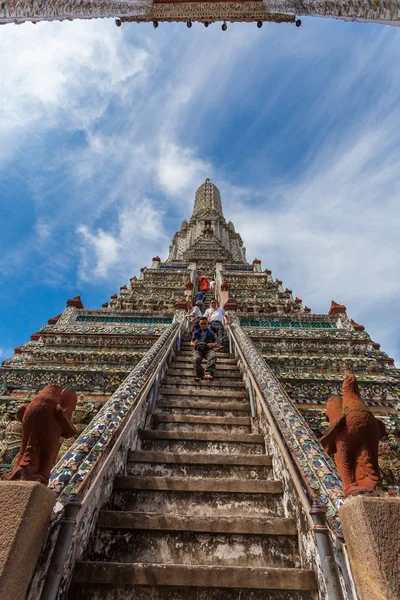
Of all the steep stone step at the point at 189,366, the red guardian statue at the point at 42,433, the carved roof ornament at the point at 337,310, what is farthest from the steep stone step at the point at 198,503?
the carved roof ornament at the point at 337,310

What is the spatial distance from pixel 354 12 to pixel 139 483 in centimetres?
581

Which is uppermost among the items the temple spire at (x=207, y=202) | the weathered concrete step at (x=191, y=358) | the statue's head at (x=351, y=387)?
the temple spire at (x=207, y=202)

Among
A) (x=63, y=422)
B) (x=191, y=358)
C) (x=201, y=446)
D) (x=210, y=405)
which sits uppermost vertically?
(x=191, y=358)

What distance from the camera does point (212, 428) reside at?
4426mm

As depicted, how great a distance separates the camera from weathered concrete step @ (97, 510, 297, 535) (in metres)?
2.75

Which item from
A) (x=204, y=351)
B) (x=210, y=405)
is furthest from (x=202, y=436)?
(x=204, y=351)

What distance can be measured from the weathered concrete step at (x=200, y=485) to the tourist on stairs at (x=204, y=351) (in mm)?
2616

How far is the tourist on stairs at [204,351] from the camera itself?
19.4 feet

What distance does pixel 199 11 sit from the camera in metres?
4.83

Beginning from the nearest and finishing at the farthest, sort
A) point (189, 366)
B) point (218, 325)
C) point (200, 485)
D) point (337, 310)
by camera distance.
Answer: point (200, 485)
point (189, 366)
point (218, 325)
point (337, 310)

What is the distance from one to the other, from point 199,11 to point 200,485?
20.9 ft

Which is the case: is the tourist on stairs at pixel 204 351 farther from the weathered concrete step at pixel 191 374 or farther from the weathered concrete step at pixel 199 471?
the weathered concrete step at pixel 199 471

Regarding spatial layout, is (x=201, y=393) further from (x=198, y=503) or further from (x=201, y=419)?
(x=198, y=503)

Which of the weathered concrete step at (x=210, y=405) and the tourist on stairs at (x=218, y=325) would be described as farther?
the tourist on stairs at (x=218, y=325)
